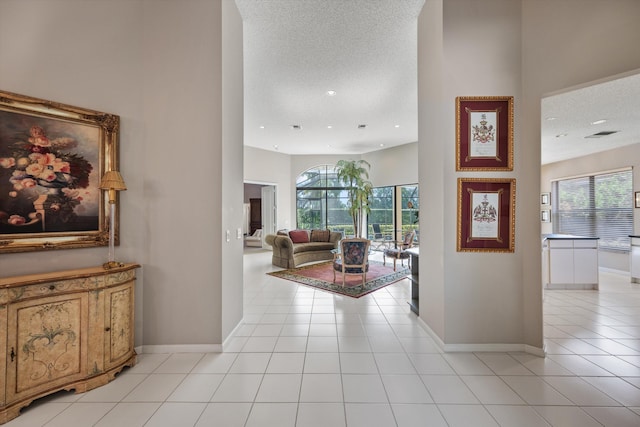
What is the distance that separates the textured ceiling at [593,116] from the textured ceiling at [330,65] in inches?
82.0

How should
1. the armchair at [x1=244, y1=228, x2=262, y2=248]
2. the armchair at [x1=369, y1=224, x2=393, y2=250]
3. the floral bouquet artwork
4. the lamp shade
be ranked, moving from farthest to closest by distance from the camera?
the armchair at [x1=244, y1=228, x2=262, y2=248] < the armchair at [x1=369, y1=224, x2=393, y2=250] < the lamp shade < the floral bouquet artwork

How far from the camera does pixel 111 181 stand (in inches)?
89.6

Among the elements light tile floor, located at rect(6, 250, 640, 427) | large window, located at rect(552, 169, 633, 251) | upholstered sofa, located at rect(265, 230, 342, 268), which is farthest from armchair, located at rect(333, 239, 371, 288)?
large window, located at rect(552, 169, 633, 251)

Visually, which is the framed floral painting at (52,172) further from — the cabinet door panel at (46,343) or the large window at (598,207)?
the large window at (598,207)

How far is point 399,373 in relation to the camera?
Result: 87.1 inches

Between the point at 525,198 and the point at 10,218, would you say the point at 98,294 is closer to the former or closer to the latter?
the point at 10,218

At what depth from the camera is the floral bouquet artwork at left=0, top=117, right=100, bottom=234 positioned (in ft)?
6.66

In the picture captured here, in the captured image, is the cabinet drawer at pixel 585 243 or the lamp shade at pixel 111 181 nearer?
the lamp shade at pixel 111 181

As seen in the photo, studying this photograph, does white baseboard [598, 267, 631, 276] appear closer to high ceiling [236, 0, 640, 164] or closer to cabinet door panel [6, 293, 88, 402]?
high ceiling [236, 0, 640, 164]

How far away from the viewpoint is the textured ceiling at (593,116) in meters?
3.46

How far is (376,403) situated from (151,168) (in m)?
3.02

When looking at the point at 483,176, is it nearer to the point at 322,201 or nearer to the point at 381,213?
the point at 381,213

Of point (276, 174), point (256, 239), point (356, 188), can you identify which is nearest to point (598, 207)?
point (356, 188)

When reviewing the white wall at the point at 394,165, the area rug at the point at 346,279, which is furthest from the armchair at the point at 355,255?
the white wall at the point at 394,165
